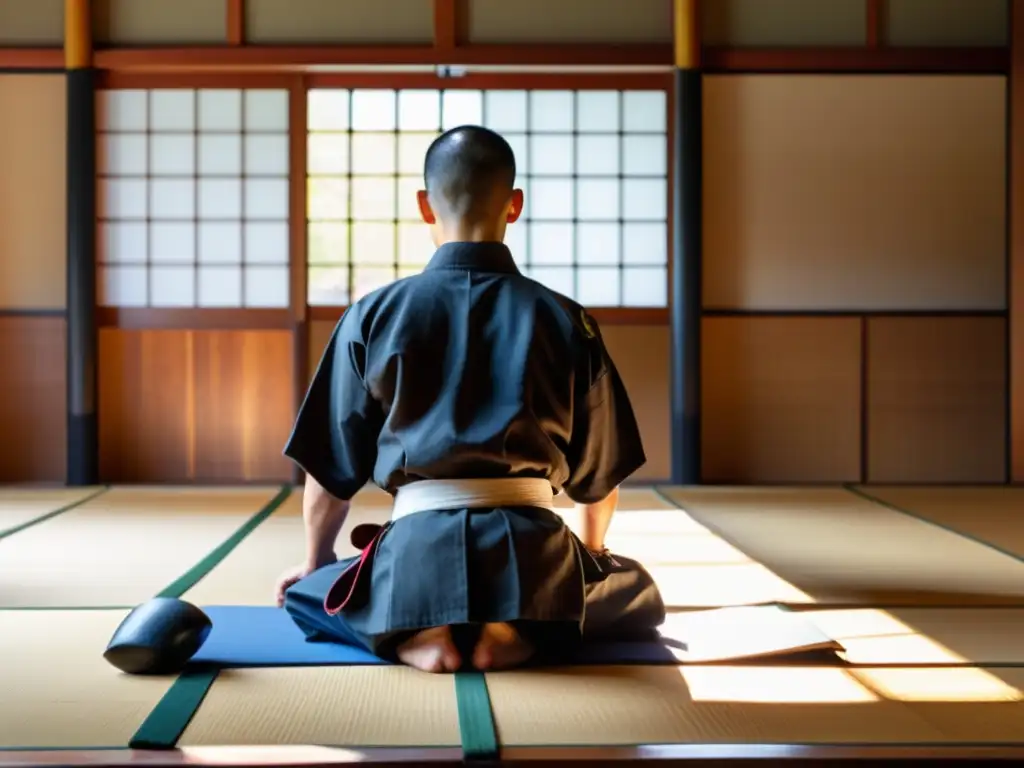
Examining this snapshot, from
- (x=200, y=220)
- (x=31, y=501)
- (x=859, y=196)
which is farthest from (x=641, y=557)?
(x=200, y=220)

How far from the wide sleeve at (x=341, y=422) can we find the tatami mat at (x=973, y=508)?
2.43 metres

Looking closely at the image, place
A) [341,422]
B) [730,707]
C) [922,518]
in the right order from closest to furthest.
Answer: [730,707] → [341,422] → [922,518]

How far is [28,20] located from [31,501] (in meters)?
2.37

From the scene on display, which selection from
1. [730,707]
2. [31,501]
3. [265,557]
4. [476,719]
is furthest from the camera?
[31,501]

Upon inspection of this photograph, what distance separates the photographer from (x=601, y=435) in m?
2.42

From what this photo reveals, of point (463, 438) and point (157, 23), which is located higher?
point (157, 23)

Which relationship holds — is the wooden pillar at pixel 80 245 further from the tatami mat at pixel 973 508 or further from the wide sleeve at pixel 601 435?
the wide sleeve at pixel 601 435

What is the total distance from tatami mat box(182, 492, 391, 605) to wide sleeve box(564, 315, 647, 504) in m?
0.98

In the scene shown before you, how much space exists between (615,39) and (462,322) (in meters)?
4.03

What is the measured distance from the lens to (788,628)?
264cm

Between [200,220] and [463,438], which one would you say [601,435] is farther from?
[200,220]

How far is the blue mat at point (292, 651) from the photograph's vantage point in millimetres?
2324

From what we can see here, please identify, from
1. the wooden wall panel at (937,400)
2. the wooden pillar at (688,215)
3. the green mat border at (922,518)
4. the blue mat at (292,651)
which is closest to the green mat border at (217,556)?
the blue mat at (292,651)

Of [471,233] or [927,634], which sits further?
[927,634]
